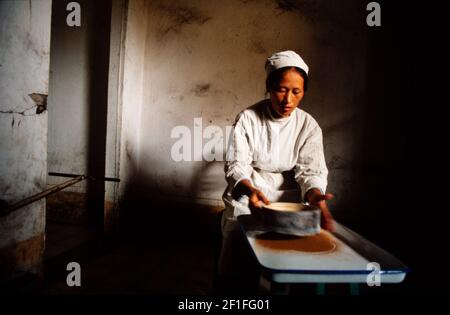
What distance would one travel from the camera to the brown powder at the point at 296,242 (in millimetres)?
1341

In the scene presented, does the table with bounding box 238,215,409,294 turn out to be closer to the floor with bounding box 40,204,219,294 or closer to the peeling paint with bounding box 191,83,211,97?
the floor with bounding box 40,204,219,294

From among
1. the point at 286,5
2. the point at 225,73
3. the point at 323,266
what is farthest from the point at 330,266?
the point at 286,5

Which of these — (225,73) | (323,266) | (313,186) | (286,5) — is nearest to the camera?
(323,266)

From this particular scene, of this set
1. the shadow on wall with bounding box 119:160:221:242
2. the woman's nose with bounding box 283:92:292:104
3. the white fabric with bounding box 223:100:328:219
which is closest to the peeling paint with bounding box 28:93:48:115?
the white fabric with bounding box 223:100:328:219

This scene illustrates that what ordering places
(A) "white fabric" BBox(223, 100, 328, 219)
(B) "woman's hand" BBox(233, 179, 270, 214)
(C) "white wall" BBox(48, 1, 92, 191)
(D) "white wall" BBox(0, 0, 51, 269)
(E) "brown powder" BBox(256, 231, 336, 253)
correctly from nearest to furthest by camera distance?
1. (E) "brown powder" BBox(256, 231, 336, 253)
2. (B) "woman's hand" BBox(233, 179, 270, 214)
3. (D) "white wall" BBox(0, 0, 51, 269)
4. (A) "white fabric" BBox(223, 100, 328, 219)
5. (C) "white wall" BBox(48, 1, 92, 191)

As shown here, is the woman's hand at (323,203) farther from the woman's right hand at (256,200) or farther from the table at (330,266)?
the woman's right hand at (256,200)

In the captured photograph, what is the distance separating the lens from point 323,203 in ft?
5.84

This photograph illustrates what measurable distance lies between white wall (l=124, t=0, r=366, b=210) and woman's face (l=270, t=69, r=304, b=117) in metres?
1.37

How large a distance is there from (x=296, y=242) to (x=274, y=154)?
100 centimetres

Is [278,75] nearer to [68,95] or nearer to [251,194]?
[251,194]

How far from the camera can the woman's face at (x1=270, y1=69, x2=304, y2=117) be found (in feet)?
6.68

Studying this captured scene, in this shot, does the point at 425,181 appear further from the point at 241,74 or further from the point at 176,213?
the point at 176,213

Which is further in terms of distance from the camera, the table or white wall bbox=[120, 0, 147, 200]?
white wall bbox=[120, 0, 147, 200]

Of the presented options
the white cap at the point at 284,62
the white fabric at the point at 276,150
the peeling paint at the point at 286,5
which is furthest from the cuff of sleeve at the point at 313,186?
the peeling paint at the point at 286,5
